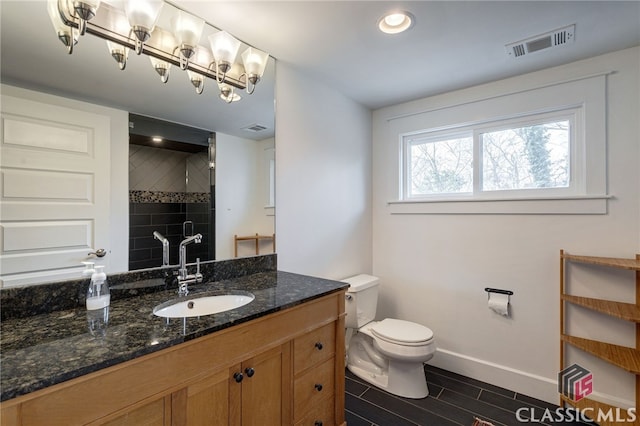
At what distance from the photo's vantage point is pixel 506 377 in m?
2.17

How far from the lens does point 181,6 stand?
141 cm

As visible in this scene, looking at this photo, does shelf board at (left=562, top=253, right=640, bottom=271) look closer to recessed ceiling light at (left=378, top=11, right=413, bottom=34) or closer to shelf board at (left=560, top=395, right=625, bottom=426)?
shelf board at (left=560, top=395, right=625, bottom=426)

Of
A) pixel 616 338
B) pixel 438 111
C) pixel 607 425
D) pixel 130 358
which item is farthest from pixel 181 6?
pixel 607 425

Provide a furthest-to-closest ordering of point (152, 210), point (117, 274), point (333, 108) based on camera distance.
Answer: point (333, 108) → point (152, 210) → point (117, 274)

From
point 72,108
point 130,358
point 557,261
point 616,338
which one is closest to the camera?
point 130,358

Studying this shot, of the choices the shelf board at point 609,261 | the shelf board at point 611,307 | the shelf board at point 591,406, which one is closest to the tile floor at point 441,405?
the shelf board at point 591,406

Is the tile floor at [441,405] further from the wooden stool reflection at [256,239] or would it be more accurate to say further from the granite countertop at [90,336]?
the wooden stool reflection at [256,239]

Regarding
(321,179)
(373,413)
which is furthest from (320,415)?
(321,179)

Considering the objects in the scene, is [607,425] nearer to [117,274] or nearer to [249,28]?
[117,274]

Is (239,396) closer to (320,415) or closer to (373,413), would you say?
(320,415)

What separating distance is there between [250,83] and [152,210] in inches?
38.1

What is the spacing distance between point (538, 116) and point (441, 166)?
2.44ft

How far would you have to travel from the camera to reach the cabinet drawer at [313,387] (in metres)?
1.37

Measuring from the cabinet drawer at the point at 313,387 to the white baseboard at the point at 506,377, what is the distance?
4.35ft
